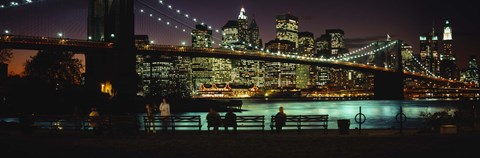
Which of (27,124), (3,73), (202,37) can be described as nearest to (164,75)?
(202,37)

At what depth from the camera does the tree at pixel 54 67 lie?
65.2m

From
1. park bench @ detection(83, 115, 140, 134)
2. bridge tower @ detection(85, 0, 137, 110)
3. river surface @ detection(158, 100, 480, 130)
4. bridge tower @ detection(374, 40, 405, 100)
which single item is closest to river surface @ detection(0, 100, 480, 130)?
river surface @ detection(158, 100, 480, 130)

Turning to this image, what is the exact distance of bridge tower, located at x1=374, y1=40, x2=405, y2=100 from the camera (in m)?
90.7

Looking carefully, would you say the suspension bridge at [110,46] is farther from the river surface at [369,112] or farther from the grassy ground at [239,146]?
the grassy ground at [239,146]

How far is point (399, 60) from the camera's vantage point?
309 feet

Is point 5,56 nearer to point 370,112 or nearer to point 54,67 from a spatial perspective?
point 54,67

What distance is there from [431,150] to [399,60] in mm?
83969

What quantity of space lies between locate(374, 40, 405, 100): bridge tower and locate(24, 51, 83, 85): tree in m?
44.0

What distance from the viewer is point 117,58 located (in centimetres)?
5247

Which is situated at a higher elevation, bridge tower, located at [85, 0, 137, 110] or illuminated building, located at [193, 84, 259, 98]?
bridge tower, located at [85, 0, 137, 110]

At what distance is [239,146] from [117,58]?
130 feet

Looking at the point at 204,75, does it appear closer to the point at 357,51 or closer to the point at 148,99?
the point at 357,51

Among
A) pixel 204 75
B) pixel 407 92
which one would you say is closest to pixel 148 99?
pixel 407 92

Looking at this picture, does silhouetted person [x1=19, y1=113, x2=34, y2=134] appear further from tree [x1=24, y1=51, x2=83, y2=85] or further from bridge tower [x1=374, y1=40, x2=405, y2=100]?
bridge tower [x1=374, y1=40, x2=405, y2=100]
